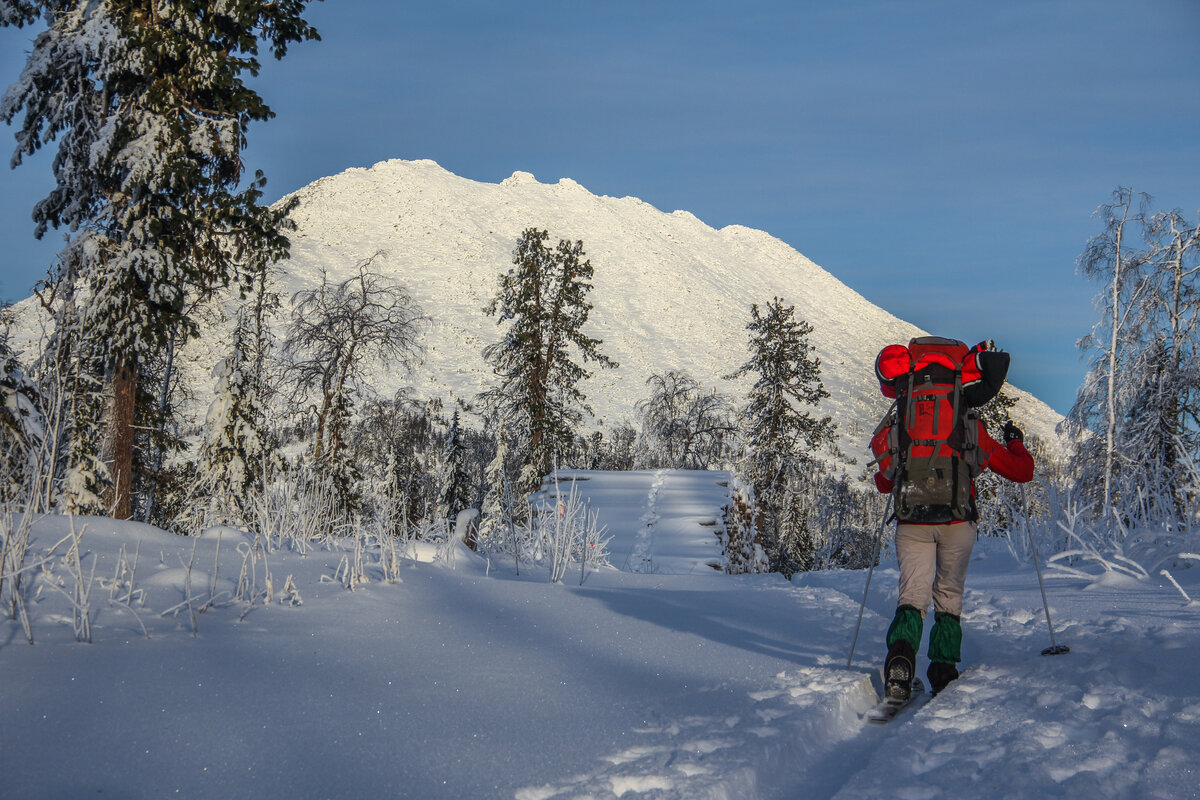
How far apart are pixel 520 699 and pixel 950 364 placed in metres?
2.75

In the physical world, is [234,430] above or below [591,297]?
below

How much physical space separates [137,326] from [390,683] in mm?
9515

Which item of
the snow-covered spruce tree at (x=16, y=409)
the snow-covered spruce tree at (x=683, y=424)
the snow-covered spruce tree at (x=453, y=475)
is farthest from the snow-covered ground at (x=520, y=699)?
the snow-covered spruce tree at (x=683, y=424)

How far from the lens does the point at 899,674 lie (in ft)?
12.1

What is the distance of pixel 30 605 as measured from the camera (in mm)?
3463

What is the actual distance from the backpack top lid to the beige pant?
2.33 feet

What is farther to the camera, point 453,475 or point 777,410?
point 453,475

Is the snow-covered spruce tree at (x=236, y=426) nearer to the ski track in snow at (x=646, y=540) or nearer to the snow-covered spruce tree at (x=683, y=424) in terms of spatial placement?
the ski track in snow at (x=646, y=540)

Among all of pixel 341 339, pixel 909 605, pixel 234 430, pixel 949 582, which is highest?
pixel 341 339

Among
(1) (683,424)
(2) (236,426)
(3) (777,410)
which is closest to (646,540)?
(2) (236,426)

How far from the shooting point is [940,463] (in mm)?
4051

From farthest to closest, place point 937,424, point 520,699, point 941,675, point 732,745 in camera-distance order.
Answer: point 937,424 < point 941,675 < point 520,699 < point 732,745

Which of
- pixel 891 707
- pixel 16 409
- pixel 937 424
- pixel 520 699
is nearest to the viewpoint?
pixel 520 699

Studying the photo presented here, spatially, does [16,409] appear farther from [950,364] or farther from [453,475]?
[453,475]
